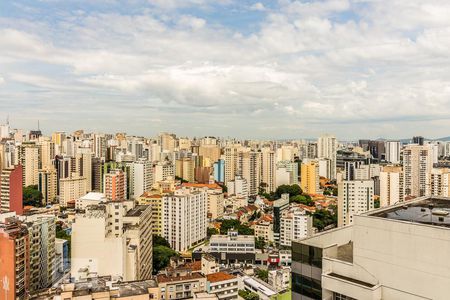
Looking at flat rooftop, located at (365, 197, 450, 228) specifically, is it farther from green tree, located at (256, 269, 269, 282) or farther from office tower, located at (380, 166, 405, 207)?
office tower, located at (380, 166, 405, 207)

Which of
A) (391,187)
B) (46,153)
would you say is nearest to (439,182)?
(391,187)

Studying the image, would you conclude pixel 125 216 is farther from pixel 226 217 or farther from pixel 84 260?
pixel 226 217

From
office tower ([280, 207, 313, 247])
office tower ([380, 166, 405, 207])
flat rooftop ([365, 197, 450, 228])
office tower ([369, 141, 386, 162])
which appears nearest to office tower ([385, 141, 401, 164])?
office tower ([369, 141, 386, 162])

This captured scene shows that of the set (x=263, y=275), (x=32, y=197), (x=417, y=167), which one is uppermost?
(x=417, y=167)

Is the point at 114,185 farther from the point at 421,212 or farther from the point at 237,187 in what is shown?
the point at 421,212

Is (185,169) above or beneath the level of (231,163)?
beneath

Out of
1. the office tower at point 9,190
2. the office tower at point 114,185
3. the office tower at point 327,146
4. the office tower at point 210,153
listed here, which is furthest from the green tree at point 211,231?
the office tower at point 327,146

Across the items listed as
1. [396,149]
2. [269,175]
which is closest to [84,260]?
[269,175]
